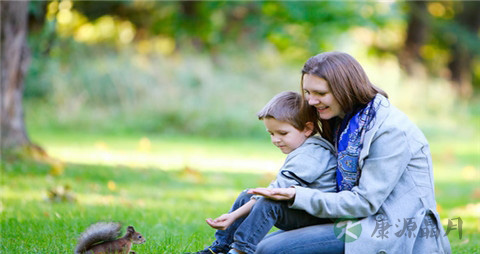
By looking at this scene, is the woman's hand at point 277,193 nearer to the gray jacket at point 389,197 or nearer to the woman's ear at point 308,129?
the gray jacket at point 389,197

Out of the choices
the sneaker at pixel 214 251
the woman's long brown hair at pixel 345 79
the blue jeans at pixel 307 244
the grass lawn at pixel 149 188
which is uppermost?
the woman's long brown hair at pixel 345 79

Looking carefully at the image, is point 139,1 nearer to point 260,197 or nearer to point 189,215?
point 189,215

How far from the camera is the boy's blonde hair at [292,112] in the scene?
366 centimetres

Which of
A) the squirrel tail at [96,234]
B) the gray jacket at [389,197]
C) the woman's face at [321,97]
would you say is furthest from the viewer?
the squirrel tail at [96,234]

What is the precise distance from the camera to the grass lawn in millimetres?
4492

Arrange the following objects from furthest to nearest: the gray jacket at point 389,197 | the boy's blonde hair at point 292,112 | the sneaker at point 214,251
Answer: the sneaker at point 214,251 → the boy's blonde hair at point 292,112 → the gray jacket at point 389,197

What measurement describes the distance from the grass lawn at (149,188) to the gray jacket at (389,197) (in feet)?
4.17

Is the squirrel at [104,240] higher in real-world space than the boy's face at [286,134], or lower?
lower

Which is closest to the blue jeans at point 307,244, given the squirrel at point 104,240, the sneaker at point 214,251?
the sneaker at point 214,251

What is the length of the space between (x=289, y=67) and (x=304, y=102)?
14.4 metres

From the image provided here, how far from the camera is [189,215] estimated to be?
557cm

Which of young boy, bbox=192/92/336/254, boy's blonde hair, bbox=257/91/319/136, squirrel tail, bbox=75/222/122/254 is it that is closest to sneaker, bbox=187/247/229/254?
young boy, bbox=192/92/336/254

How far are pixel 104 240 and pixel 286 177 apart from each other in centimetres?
118

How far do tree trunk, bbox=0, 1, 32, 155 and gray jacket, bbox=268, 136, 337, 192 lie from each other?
559 centimetres
